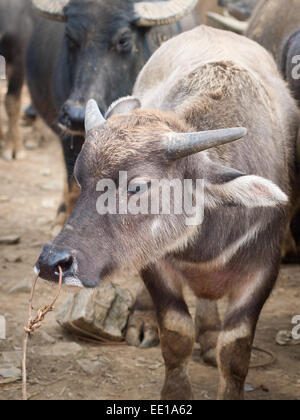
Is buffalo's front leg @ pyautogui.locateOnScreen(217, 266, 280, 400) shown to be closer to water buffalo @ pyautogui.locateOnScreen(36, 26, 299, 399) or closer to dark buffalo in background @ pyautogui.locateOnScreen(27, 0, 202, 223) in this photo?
water buffalo @ pyautogui.locateOnScreen(36, 26, 299, 399)

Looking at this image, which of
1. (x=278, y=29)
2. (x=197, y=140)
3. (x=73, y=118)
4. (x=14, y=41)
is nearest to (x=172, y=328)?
(x=197, y=140)

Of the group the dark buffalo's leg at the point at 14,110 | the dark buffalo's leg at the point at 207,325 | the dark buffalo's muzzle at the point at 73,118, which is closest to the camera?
the dark buffalo's leg at the point at 207,325

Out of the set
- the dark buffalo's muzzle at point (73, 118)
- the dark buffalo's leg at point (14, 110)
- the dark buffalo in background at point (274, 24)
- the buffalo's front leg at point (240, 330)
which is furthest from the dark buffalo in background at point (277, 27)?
the dark buffalo's leg at point (14, 110)

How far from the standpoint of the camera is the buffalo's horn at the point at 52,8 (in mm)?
4977

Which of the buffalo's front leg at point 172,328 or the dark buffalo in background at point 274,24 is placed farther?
the dark buffalo in background at point 274,24

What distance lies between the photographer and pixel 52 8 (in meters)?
5.04

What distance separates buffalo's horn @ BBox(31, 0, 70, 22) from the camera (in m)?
4.98

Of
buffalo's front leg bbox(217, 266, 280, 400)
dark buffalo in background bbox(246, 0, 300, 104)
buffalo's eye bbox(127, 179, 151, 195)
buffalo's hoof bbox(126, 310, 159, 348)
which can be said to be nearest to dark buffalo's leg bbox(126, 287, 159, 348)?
buffalo's hoof bbox(126, 310, 159, 348)

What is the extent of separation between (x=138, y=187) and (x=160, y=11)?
257 cm

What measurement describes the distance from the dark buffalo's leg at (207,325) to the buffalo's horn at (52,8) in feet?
8.01

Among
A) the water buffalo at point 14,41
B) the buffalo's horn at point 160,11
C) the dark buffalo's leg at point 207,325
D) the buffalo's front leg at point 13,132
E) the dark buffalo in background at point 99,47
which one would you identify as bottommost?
the buffalo's front leg at point 13,132

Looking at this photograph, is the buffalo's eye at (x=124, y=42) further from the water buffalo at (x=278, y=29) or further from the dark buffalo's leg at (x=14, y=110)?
the dark buffalo's leg at (x=14, y=110)

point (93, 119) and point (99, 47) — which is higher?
point (93, 119)

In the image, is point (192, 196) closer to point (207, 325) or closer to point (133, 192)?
point (133, 192)
